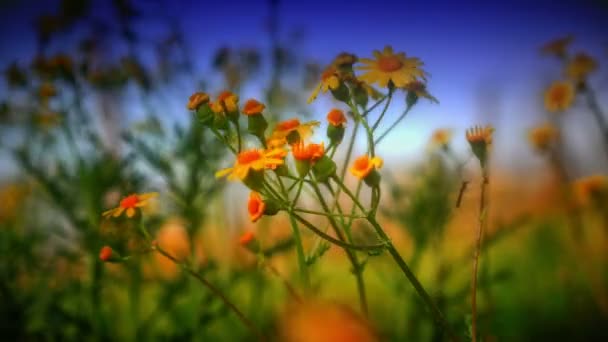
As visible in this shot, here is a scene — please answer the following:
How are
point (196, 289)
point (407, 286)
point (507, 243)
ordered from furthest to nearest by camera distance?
point (507, 243) → point (196, 289) → point (407, 286)

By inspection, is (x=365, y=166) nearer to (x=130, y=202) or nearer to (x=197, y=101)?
(x=197, y=101)

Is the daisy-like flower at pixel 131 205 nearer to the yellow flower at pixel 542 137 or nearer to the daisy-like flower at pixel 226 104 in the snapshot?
the daisy-like flower at pixel 226 104

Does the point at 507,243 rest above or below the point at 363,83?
below

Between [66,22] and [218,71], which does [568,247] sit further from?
[66,22]

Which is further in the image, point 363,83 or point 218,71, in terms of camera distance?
point 218,71

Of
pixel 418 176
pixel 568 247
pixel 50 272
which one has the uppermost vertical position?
pixel 418 176

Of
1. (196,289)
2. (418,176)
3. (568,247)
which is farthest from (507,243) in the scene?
(196,289)

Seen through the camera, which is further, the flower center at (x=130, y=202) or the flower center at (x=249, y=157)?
the flower center at (x=130, y=202)

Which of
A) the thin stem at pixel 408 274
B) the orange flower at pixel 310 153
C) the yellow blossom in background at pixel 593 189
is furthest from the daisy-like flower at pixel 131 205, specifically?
the yellow blossom in background at pixel 593 189
